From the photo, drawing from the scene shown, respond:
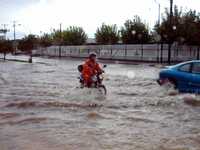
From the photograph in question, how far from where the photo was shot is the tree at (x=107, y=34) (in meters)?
93.2

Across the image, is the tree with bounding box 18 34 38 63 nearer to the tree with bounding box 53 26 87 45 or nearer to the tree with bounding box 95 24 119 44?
the tree with bounding box 53 26 87 45

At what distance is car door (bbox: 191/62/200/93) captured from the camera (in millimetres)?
14891

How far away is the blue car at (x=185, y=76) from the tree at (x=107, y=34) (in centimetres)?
7604

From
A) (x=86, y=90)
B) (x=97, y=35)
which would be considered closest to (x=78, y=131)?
(x=86, y=90)

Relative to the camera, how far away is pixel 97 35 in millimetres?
98812

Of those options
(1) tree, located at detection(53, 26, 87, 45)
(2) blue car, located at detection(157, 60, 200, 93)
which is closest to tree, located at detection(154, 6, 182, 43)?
(2) blue car, located at detection(157, 60, 200, 93)

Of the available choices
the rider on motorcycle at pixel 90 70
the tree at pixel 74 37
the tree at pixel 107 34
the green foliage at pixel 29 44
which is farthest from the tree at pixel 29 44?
the rider on motorcycle at pixel 90 70

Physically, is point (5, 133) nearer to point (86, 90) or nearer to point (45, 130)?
point (45, 130)

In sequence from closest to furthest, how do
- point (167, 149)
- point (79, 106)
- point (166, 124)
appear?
point (167, 149) < point (166, 124) < point (79, 106)

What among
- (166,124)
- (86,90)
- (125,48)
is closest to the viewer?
(166,124)

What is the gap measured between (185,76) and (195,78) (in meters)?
0.48

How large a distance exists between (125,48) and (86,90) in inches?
2019

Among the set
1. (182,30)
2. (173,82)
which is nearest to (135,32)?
(182,30)

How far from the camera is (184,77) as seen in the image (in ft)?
50.5
